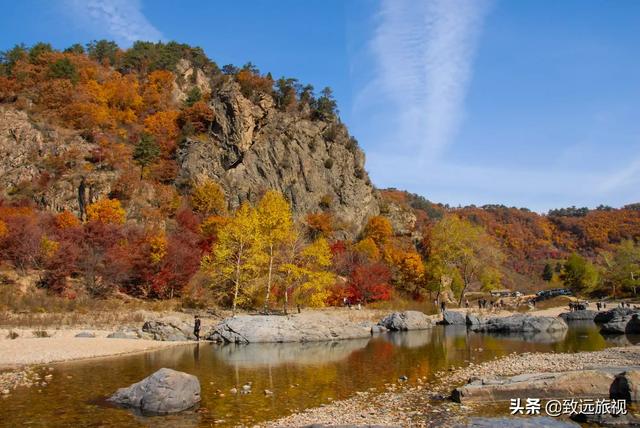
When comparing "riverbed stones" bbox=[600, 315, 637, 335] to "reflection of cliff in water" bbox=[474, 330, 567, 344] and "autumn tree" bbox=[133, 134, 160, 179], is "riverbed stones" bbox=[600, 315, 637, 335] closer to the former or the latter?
"reflection of cliff in water" bbox=[474, 330, 567, 344]

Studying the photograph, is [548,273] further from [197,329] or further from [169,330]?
[169,330]

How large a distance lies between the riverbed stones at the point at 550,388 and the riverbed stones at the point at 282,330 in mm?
20057

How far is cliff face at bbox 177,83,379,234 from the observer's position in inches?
3310

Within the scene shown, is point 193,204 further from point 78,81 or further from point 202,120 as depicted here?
point 78,81

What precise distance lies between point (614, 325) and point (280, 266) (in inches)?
1191

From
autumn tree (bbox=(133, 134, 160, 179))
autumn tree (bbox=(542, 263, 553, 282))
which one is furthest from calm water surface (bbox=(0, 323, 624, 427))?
autumn tree (bbox=(542, 263, 553, 282))

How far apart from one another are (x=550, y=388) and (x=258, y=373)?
12204 mm

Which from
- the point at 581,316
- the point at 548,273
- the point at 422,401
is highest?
the point at 548,273

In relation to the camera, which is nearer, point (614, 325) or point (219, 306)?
point (614, 325)

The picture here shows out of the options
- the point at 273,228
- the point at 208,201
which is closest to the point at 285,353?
the point at 273,228

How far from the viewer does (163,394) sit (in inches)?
585

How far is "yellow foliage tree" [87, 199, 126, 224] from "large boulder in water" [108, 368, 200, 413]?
47886 mm

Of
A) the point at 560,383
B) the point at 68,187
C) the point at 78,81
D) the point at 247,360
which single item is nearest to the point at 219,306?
the point at 247,360

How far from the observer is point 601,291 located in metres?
89.4
